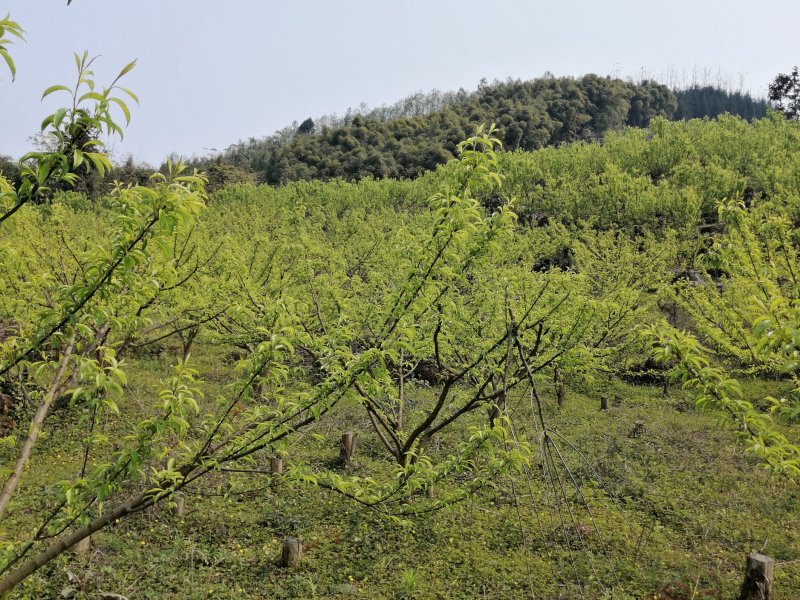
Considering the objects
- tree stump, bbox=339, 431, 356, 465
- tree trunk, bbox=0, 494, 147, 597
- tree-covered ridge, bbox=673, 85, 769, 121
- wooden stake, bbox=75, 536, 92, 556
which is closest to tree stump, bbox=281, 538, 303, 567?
wooden stake, bbox=75, 536, 92, 556

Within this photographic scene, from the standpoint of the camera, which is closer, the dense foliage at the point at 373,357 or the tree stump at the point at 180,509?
the dense foliage at the point at 373,357

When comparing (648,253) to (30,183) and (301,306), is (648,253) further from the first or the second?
(30,183)

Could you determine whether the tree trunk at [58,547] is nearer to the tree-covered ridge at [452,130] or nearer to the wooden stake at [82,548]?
the wooden stake at [82,548]

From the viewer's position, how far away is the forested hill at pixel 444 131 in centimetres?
5259

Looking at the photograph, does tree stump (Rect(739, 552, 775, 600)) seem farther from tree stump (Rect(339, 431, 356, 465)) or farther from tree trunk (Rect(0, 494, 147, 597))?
tree trunk (Rect(0, 494, 147, 597))

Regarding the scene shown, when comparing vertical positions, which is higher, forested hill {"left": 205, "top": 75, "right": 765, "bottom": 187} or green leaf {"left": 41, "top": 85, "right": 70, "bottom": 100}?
forested hill {"left": 205, "top": 75, "right": 765, "bottom": 187}

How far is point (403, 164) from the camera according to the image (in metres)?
53.6

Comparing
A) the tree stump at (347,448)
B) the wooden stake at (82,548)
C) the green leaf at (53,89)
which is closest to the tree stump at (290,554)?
the wooden stake at (82,548)

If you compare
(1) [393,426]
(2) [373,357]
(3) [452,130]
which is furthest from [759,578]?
(3) [452,130]

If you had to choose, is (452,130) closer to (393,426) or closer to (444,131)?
(444,131)

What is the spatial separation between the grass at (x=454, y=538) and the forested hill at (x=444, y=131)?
→ 39606mm

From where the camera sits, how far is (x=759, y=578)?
5836mm

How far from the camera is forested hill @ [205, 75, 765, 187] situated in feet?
173

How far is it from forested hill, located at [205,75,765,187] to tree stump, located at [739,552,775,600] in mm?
43729
